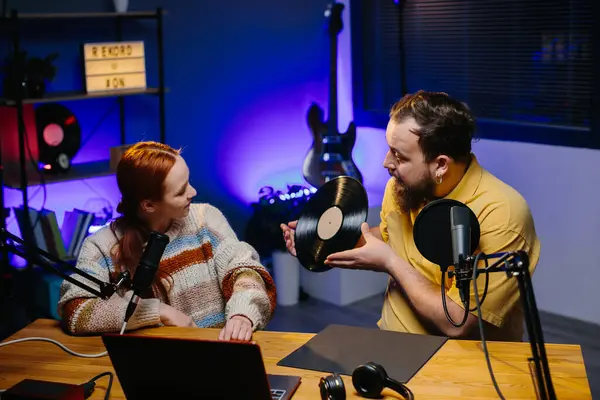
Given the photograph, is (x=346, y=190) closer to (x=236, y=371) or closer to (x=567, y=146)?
(x=236, y=371)

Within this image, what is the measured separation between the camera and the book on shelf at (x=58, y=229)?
4102 mm

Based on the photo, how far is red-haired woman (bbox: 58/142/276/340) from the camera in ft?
7.72

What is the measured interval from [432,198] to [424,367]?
0.64 meters

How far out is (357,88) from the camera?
5.61m

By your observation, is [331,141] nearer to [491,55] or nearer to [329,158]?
[329,158]

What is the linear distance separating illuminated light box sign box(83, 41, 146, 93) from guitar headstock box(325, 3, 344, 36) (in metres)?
1.47

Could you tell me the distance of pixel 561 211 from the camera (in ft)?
14.9

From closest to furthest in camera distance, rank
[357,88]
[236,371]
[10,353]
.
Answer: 1. [236,371]
2. [10,353]
3. [357,88]

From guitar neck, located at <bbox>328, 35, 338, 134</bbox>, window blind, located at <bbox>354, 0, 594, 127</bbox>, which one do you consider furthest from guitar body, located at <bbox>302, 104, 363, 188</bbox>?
window blind, located at <bbox>354, 0, 594, 127</bbox>

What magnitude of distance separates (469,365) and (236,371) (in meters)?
0.63

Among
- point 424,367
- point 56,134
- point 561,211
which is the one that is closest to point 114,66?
point 56,134

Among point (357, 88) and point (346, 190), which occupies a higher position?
point (357, 88)

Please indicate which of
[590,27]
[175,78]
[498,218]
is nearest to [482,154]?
[590,27]

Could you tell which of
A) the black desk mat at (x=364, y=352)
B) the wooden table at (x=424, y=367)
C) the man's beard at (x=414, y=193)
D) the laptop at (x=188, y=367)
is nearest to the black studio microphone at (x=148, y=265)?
the laptop at (x=188, y=367)
